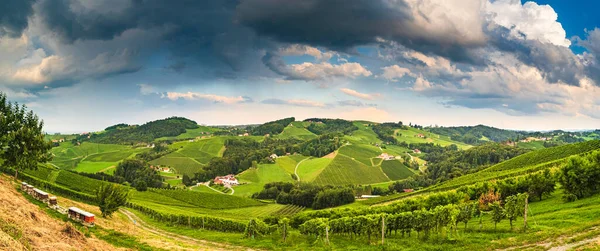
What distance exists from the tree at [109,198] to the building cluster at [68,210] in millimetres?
6229

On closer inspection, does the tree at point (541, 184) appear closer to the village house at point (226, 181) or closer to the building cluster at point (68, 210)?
the building cluster at point (68, 210)

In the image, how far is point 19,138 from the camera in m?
49.5

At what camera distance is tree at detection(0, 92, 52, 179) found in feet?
162

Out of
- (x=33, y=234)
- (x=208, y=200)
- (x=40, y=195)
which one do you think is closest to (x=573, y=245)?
(x=33, y=234)

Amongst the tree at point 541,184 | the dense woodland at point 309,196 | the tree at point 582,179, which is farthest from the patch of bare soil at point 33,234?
the dense woodland at point 309,196

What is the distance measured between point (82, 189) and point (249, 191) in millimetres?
84896

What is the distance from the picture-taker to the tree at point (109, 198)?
4838 cm

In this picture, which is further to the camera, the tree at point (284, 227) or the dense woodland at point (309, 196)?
the dense woodland at point (309, 196)

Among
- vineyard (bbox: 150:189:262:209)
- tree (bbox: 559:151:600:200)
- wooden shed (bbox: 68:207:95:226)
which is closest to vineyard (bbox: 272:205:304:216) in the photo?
vineyard (bbox: 150:189:262:209)

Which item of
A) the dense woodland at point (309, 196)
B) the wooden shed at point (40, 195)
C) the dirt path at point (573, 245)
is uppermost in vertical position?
the dirt path at point (573, 245)

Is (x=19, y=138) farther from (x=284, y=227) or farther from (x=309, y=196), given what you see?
(x=309, y=196)

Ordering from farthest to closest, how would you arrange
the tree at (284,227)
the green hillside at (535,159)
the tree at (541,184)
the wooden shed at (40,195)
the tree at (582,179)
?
1. the green hillside at (535,159)
2. the tree at (541,184)
3. the wooden shed at (40,195)
4. the tree at (582,179)
5. the tree at (284,227)

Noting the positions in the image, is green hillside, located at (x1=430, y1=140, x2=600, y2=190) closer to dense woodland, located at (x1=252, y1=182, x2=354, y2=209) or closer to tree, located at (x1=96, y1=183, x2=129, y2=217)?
dense woodland, located at (x1=252, y1=182, x2=354, y2=209)

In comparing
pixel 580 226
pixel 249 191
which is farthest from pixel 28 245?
pixel 249 191
